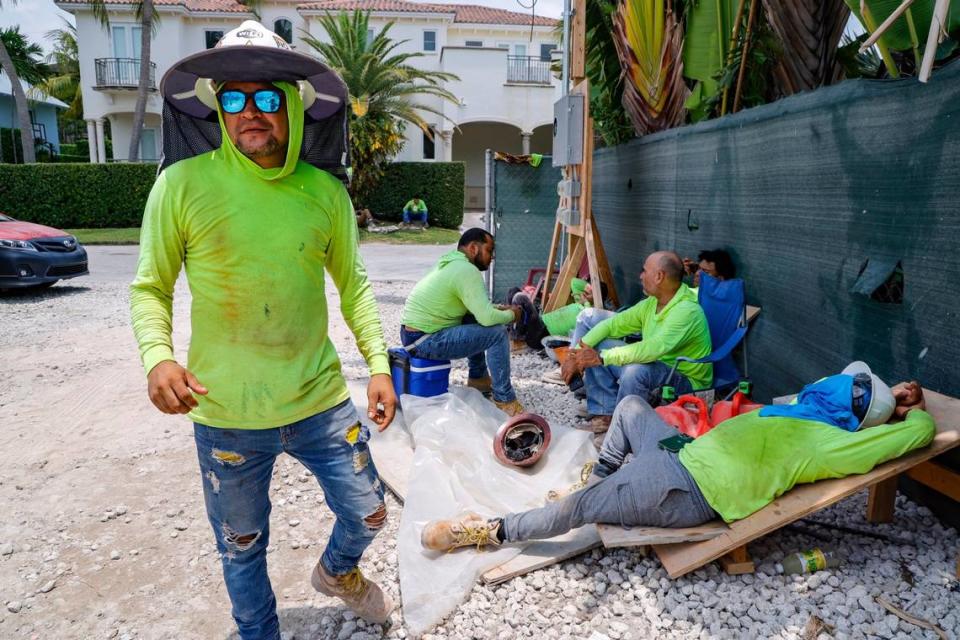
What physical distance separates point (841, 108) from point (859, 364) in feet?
4.80

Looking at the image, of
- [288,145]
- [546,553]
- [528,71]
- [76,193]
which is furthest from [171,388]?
[528,71]

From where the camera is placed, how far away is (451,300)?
5.33 m

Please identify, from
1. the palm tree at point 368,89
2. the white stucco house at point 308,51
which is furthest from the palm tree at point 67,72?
the palm tree at point 368,89

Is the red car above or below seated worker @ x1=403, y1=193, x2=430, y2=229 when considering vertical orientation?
below

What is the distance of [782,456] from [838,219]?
159cm

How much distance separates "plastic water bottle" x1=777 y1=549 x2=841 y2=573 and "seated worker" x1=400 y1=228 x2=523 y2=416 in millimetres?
2551

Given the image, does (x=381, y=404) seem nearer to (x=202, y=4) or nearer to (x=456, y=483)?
(x=456, y=483)

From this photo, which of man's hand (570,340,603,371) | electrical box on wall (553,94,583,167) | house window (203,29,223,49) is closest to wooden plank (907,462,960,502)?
man's hand (570,340,603,371)

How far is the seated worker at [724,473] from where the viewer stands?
296cm

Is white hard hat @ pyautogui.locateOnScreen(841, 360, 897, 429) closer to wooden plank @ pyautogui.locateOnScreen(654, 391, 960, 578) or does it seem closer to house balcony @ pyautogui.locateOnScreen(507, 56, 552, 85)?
wooden plank @ pyautogui.locateOnScreen(654, 391, 960, 578)

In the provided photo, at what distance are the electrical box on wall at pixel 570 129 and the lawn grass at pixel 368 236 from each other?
1423 cm

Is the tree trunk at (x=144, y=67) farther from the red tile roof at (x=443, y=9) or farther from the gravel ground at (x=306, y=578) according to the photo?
the gravel ground at (x=306, y=578)

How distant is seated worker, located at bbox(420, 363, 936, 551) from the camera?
2.96 metres

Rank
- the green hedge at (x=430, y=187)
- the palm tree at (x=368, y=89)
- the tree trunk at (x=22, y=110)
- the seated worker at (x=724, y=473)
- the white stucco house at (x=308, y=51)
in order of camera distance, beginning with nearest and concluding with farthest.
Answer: the seated worker at (x=724, y=473) → the palm tree at (x=368, y=89) → the tree trunk at (x=22, y=110) → the green hedge at (x=430, y=187) → the white stucco house at (x=308, y=51)
